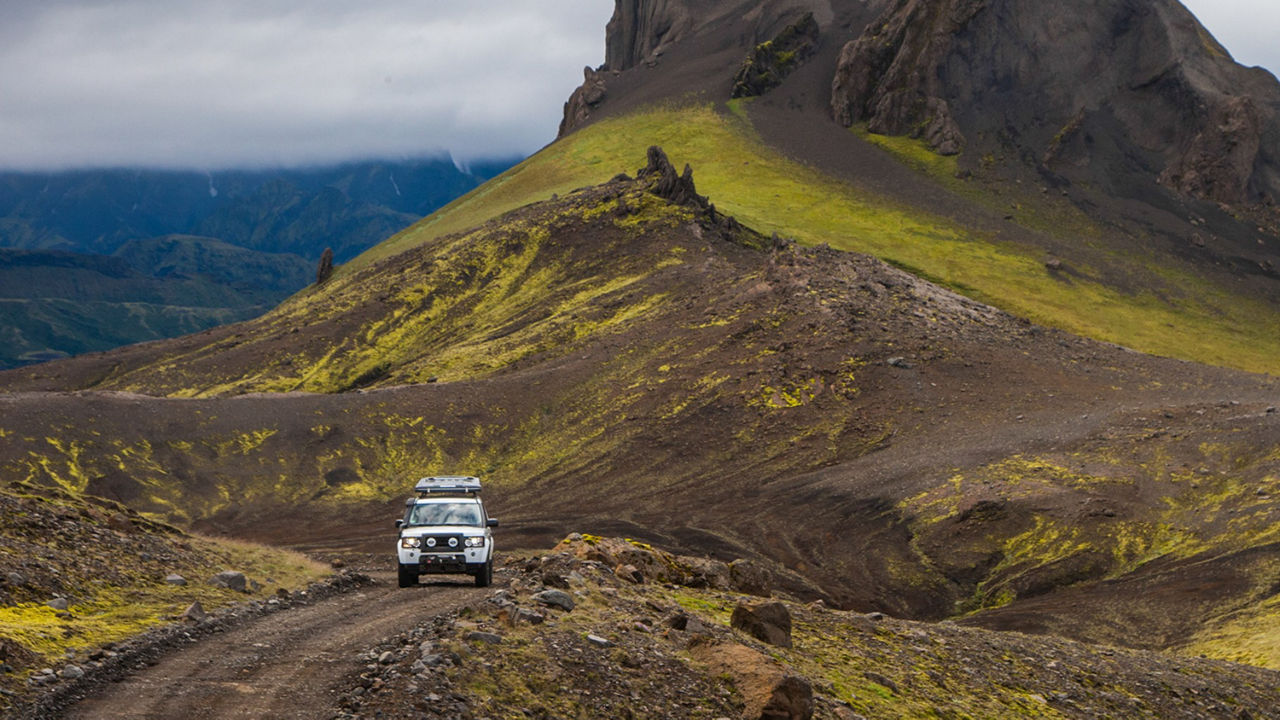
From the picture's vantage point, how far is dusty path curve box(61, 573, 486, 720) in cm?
1486

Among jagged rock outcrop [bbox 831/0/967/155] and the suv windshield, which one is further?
jagged rock outcrop [bbox 831/0/967/155]

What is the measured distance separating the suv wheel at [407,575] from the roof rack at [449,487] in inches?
127

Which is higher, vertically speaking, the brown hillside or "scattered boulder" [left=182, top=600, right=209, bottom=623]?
"scattered boulder" [left=182, top=600, right=209, bottom=623]

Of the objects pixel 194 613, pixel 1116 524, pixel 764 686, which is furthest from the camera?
pixel 1116 524

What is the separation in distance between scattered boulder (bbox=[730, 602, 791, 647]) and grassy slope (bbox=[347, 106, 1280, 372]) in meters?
114

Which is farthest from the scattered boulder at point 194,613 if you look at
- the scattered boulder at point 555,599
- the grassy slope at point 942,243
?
the grassy slope at point 942,243

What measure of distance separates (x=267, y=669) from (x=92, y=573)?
345 inches

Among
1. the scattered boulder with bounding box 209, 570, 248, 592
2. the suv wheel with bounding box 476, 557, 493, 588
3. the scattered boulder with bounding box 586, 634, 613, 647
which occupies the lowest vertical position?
the suv wheel with bounding box 476, 557, 493, 588

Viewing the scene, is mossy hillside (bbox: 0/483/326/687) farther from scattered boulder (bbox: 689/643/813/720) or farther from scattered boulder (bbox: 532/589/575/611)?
scattered boulder (bbox: 689/643/813/720)

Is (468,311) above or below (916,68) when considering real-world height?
below

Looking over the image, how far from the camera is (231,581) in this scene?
26000 mm

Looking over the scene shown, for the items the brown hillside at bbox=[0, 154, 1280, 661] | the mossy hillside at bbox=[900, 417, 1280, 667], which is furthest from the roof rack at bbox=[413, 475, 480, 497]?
the mossy hillside at bbox=[900, 417, 1280, 667]

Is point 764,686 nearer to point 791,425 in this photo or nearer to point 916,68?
point 791,425

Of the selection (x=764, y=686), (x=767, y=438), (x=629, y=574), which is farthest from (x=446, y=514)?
Answer: (x=767, y=438)
